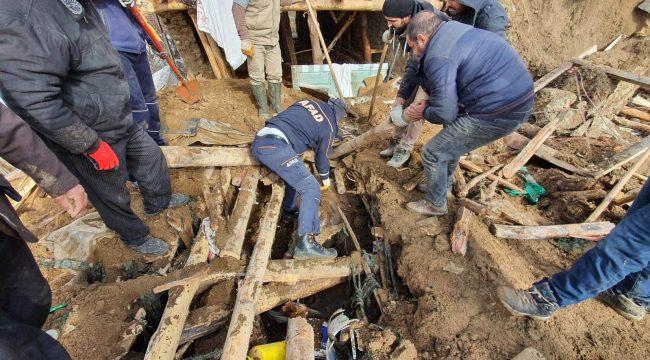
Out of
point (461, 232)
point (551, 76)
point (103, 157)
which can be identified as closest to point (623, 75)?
point (551, 76)

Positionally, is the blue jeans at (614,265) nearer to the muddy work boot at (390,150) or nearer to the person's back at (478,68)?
the person's back at (478,68)

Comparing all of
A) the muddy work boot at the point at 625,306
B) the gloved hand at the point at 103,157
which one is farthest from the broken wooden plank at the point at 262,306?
the muddy work boot at the point at 625,306

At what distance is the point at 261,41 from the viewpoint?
16.8ft

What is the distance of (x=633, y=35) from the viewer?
8109mm

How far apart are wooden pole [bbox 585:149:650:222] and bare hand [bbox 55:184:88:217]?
15.6 feet

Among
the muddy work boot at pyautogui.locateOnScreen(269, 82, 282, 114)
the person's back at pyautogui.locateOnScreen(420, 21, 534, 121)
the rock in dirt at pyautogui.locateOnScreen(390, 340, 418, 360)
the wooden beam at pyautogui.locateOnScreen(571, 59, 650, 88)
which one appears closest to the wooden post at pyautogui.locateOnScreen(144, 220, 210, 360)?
the rock in dirt at pyautogui.locateOnScreen(390, 340, 418, 360)

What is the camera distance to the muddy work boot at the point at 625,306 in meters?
2.48

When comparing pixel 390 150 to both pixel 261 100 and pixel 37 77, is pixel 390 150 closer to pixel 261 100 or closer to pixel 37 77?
pixel 261 100

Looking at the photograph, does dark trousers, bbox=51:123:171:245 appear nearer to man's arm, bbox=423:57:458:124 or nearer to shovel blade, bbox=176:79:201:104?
man's arm, bbox=423:57:458:124

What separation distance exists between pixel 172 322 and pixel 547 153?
5167mm

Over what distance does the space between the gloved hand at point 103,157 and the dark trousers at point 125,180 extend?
0.16 m

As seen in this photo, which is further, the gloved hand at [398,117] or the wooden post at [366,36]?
the wooden post at [366,36]

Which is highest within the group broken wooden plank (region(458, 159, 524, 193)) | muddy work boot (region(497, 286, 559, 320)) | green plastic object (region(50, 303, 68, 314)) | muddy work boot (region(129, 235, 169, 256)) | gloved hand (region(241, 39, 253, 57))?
gloved hand (region(241, 39, 253, 57))

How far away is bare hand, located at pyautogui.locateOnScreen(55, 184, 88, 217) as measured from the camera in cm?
206
